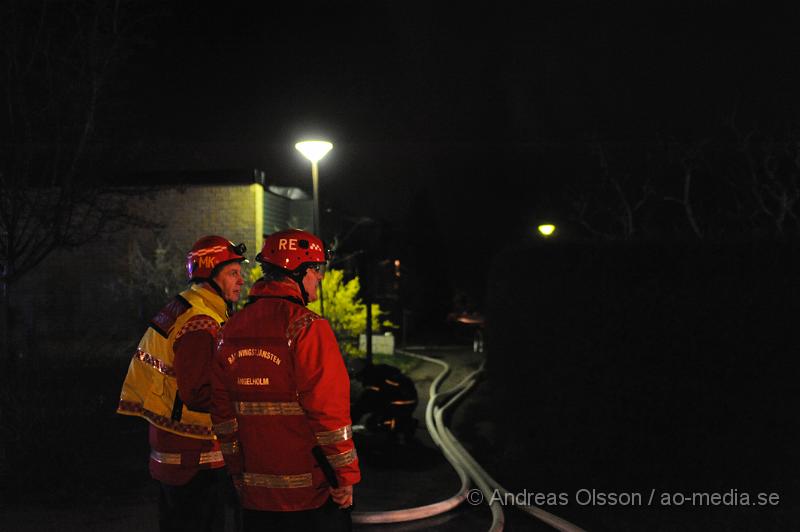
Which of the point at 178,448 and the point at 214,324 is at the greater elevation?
the point at 214,324

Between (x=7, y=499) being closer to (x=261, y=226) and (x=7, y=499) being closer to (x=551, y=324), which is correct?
(x=551, y=324)

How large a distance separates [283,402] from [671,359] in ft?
15.5

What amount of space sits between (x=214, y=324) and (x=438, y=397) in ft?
30.2

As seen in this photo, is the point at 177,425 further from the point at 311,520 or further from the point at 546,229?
the point at 546,229

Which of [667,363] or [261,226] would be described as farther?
[261,226]

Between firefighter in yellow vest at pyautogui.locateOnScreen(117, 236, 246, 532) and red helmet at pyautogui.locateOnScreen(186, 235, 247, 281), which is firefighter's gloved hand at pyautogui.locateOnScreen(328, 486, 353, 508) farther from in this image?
red helmet at pyautogui.locateOnScreen(186, 235, 247, 281)

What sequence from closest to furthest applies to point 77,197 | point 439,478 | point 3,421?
point 3,421 < point 439,478 < point 77,197

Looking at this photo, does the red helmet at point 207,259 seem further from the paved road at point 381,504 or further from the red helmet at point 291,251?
the paved road at point 381,504

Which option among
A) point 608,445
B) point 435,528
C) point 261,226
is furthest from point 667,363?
point 261,226

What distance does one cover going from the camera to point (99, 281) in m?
20.0

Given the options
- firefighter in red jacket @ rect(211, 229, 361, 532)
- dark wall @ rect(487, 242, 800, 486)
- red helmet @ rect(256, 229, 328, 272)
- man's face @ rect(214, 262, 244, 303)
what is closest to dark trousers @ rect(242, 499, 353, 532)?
firefighter in red jacket @ rect(211, 229, 361, 532)

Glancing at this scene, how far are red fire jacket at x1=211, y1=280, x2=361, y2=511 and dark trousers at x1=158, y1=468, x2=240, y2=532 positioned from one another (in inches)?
21.2

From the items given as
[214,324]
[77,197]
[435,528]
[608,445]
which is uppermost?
[77,197]

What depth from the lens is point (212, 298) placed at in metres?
4.06
